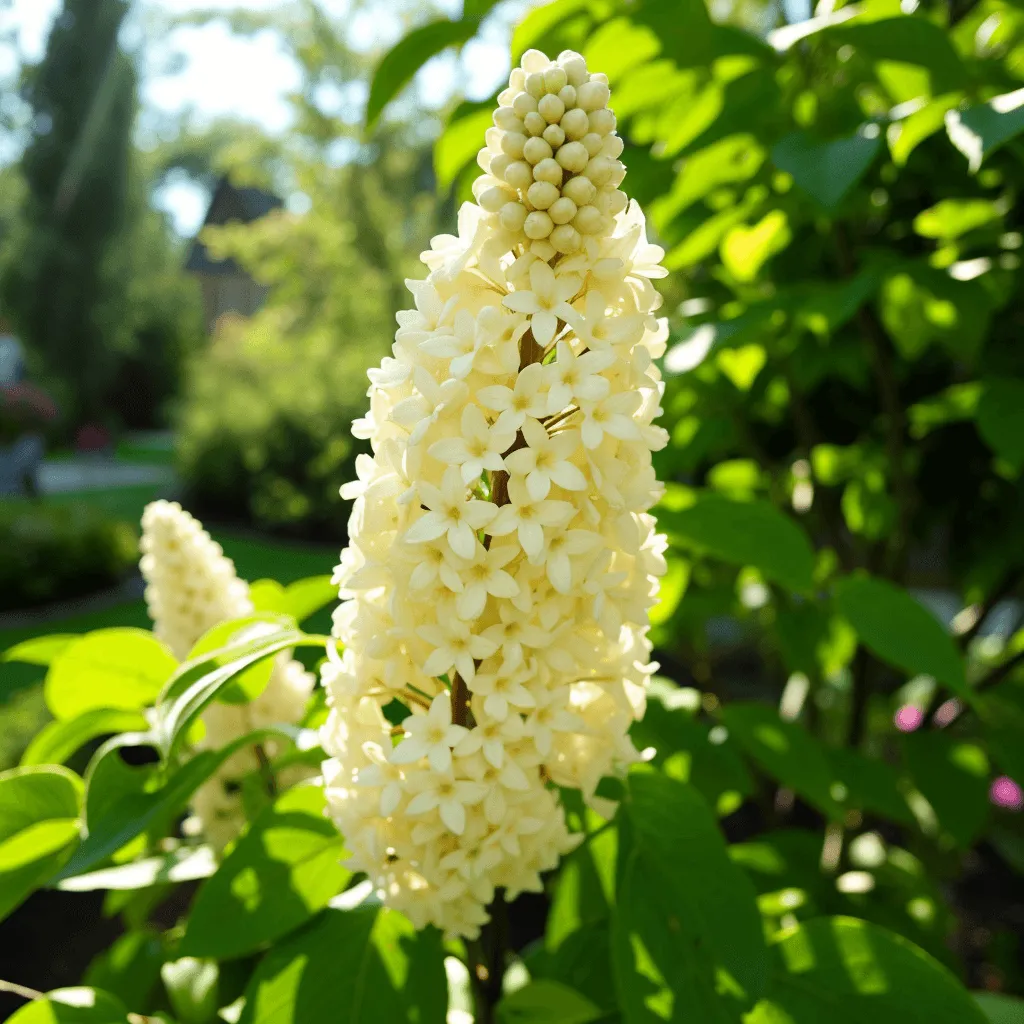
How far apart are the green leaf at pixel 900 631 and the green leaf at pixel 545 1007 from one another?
47 centimetres

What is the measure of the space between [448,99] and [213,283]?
26.8 metres

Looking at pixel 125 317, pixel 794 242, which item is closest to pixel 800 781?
pixel 794 242

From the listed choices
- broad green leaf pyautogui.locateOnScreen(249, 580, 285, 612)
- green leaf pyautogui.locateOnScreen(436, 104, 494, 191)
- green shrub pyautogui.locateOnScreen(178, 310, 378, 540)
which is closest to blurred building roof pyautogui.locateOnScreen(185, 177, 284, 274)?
green shrub pyautogui.locateOnScreen(178, 310, 378, 540)

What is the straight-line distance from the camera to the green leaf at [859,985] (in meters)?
0.84

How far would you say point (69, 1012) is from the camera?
88cm

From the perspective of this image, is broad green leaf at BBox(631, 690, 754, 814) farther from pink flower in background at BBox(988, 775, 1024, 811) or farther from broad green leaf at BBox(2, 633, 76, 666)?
pink flower in background at BBox(988, 775, 1024, 811)

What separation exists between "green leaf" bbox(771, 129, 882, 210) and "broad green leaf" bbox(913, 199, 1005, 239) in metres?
0.47

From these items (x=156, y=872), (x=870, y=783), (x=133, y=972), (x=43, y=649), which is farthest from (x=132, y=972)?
(x=870, y=783)

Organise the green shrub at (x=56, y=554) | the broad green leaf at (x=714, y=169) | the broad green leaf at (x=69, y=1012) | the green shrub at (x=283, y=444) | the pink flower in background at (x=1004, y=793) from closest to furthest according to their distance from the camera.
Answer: the broad green leaf at (x=69, y=1012)
the broad green leaf at (x=714, y=169)
the pink flower in background at (x=1004, y=793)
the green shrub at (x=56, y=554)
the green shrub at (x=283, y=444)

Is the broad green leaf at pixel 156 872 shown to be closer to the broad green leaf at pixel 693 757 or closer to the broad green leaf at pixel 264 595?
the broad green leaf at pixel 264 595

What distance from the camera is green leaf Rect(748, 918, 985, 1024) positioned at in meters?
0.84

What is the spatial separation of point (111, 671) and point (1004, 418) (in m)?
1.12

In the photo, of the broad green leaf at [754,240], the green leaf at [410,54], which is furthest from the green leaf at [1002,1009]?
the green leaf at [410,54]

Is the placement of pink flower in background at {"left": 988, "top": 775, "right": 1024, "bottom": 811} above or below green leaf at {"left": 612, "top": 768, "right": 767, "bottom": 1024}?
below
